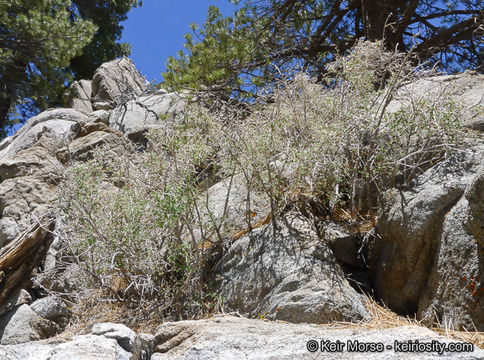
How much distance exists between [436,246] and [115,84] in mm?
9854

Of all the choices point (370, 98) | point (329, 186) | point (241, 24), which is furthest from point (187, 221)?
point (241, 24)

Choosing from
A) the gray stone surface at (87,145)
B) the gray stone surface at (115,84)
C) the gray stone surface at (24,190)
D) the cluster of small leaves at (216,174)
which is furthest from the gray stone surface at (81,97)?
the cluster of small leaves at (216,174)

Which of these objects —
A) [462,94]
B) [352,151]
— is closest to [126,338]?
[352,151]

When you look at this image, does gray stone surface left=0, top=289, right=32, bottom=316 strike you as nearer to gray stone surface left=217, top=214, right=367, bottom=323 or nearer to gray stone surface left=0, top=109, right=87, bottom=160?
gray stone surface left=217, top=214, right=367, bottom=323

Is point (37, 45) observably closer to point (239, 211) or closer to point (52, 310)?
point (52, 310)

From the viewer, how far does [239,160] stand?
15.5ft

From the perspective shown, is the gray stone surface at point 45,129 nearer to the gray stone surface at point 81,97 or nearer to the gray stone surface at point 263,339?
the gray stone surface at point 81,97

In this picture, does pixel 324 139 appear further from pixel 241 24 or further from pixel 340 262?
pixel 241 24

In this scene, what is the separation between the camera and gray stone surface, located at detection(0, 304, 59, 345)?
5121 mm

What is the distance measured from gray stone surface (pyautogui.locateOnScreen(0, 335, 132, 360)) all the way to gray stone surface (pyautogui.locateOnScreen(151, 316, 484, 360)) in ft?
1.21

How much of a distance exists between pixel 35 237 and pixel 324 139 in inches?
128

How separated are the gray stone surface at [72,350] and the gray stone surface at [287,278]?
1.49 metres

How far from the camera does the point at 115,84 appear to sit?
1227 cm

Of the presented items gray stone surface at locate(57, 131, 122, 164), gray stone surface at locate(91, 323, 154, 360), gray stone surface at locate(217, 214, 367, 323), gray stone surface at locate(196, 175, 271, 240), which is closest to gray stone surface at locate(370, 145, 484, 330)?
gray stone surface at locate(217, 214, 367, 323)
